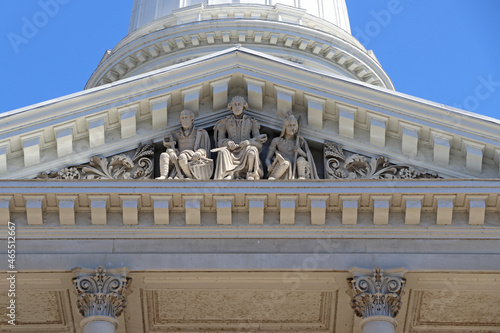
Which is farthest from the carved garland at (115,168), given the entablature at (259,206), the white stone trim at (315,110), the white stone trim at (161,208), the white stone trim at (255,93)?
the white stone trim at (315,110)

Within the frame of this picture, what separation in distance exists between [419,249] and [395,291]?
939mm

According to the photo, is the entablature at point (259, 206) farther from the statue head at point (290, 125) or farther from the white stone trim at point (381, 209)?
the statue head at point (290, 125)

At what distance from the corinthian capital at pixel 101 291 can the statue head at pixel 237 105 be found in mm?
3740

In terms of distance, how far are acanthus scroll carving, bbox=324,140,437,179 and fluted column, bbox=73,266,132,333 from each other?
4182 millimetres

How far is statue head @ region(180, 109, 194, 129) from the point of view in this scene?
2144 cm

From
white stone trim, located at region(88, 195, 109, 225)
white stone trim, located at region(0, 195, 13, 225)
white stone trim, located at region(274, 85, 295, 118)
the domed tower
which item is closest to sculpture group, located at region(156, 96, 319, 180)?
white stone trim, located at region(274, 85, 295, 118)

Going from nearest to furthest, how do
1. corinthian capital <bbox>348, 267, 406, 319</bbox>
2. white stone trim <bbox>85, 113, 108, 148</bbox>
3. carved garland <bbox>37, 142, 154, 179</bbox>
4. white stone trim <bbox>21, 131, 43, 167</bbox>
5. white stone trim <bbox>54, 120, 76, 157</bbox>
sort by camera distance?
corinthian capital <bbox>348, 267, 406, 319</bbox> < carved garland <bbox>37, 142, 154, 179</bbox> < white stone trim <bbox>21, 131, 43, 167</bbox> < white stone trim <bbox>54, 120, 76, 157</bbox> < white stone trim <bbox>85, 113, 108, 148</bbox>

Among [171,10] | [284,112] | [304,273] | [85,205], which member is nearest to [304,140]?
[284,112]

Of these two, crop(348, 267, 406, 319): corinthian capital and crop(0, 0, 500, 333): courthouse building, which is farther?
crop(0, 0, 500, 333): courthouse building

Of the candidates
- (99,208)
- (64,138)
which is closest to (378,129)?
(99,208)

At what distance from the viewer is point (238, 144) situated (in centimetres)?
2114

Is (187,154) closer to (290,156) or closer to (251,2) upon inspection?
(290,156)

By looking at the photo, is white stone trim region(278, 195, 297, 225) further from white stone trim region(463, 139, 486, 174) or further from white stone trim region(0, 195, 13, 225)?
white stone trim region(0, 195, 13, 225)

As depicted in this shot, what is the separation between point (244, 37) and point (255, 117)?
1403cm
